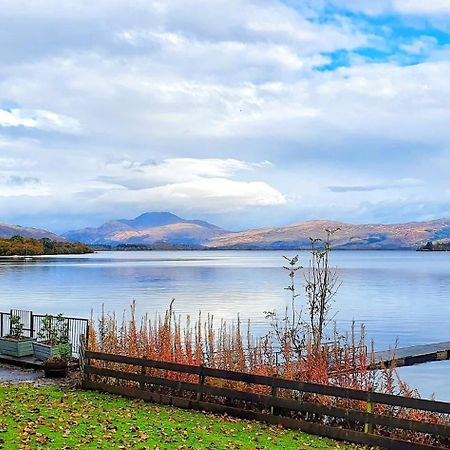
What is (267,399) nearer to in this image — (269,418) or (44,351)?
(269,418)

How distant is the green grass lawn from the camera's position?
11.1m

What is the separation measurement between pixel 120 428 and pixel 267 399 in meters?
3.27

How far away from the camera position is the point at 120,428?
12258 mm

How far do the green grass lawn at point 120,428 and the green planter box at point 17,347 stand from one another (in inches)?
233

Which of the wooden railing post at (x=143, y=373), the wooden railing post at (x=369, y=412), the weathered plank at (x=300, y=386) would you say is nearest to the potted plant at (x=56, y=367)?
the weathered plank at (x=300, y=386)

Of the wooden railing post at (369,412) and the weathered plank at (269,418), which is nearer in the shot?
the weathered plank at (269,418)

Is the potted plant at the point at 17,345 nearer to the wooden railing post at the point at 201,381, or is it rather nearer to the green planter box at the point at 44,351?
the green planter box at the point at 44,351

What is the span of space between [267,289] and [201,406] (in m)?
64.1

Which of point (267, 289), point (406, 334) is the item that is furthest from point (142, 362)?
point (267, 289)

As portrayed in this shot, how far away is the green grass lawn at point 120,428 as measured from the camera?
11.1 metres

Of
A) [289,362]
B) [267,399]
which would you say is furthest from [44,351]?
[267,399]

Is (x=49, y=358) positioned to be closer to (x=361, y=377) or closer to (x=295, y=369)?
(x=295, y=369)

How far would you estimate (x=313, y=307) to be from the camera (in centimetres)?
1933

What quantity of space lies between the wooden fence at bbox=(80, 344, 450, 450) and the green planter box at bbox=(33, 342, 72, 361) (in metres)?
2.45
